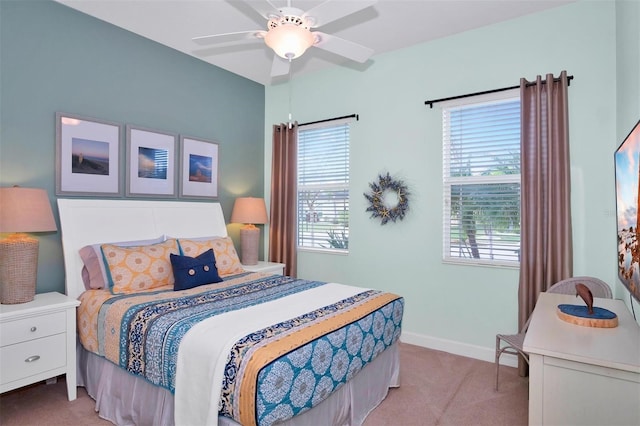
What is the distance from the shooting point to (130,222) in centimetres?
324

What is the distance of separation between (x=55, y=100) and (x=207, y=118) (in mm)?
1460

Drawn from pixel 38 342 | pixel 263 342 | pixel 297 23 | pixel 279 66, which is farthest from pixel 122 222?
pixel 297 23

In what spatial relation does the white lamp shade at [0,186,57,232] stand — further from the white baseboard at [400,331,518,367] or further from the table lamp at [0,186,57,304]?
the white baseboard at [400,331,518,367]

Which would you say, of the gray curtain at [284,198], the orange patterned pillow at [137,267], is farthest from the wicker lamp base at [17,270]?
the gray curtain at [284,198]

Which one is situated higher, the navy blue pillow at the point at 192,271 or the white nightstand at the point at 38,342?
the navy blue pillow at the point at 192,271

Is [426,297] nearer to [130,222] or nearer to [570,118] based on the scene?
[570,118]

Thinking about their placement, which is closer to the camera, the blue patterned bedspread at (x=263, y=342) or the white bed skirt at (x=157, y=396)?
the blue patterned bedspread at (x=263, y=342)

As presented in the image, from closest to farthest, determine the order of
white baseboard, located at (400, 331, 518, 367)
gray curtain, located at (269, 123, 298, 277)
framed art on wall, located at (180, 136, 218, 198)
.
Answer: white baseboard, located at (400, 331, 518, 367)
framed art on wall, located at (180, 136, 218, 198)
gray curtain, located at (269, 123, 298, 277)

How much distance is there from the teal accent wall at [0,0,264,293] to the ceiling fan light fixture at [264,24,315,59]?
1911 mm

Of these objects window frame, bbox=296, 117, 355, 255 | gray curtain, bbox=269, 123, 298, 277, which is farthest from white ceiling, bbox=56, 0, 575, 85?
gray curtain, bbox=269, 123, 298, 277

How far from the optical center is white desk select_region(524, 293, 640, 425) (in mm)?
1313

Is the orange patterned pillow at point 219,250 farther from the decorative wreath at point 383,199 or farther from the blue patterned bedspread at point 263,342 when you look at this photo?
the decorative wreath at point 383,199

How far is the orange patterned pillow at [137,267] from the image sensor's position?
267cm

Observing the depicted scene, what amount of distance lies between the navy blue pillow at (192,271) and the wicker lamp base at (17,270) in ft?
2.97
